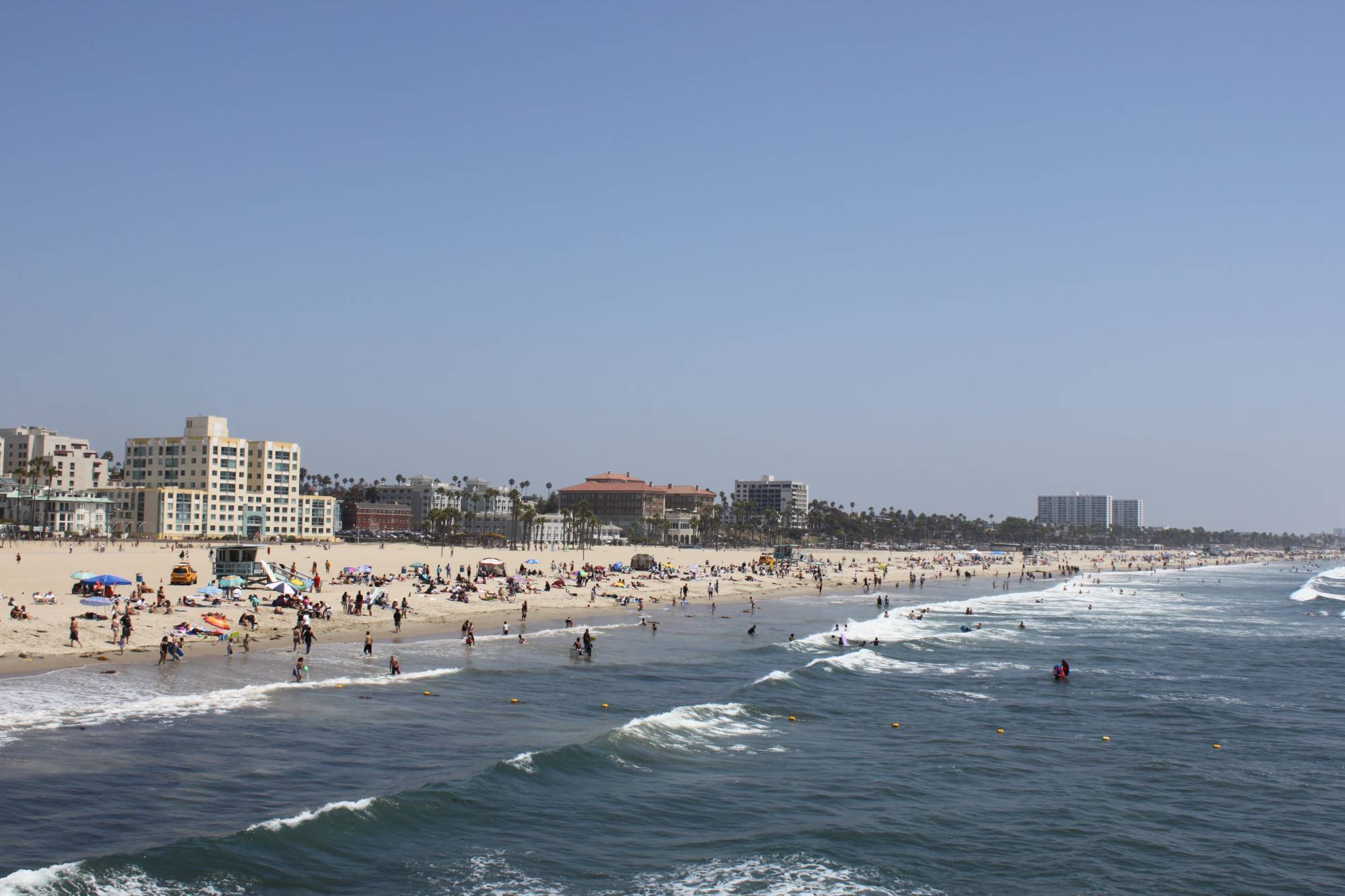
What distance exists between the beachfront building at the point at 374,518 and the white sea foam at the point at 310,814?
175 m

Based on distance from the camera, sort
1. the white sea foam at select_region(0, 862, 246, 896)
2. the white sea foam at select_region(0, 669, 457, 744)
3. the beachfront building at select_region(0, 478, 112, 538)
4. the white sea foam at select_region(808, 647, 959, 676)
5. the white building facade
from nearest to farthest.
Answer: the white sea foam at select_region(0, 862, 246, 896) → the white sea foam at select_region(0, 669, 457, 744) → the white sea foam at select_region(808, 647, 959, 676) → the beachfront building at select_region(0, 478, 112, 538) → the white building facade

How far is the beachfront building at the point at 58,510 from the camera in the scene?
124m

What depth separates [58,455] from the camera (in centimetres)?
16862

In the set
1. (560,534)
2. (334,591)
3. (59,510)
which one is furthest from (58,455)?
(334,591)

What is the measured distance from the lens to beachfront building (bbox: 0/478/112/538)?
12394 cm

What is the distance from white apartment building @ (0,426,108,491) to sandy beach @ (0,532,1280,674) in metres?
75.4

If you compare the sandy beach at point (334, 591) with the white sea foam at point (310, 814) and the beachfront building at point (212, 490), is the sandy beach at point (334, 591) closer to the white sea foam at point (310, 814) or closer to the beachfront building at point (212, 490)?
the white sea foam at point (310, 814)

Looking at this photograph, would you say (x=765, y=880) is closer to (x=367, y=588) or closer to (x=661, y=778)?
(x=661, y=778)

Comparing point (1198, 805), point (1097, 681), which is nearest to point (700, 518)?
point (1097, 681)

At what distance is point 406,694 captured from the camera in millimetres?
31250

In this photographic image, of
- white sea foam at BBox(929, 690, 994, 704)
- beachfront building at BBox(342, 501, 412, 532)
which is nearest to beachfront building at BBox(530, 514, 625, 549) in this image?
beachfront building at BBox(342, 501, 412, 532)

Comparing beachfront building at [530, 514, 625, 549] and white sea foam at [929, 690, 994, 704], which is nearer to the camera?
white sea foam at [929, 690, 994, 704]

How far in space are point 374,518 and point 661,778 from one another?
18080cm

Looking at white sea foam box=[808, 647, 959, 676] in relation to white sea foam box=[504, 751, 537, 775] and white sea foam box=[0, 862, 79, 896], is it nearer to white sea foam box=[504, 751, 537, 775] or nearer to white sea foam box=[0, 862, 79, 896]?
white sea foam box=[504, 751, 537, 775]
